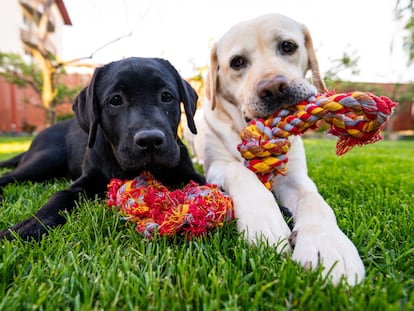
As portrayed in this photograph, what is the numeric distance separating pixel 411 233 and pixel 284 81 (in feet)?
3.25

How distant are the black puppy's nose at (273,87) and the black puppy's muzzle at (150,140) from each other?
2.07ft

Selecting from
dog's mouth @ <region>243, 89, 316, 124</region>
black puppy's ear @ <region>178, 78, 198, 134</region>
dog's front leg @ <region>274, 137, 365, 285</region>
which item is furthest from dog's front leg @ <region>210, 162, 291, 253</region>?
black puppy's ear @ <region>178, 78, 198, 134</region>

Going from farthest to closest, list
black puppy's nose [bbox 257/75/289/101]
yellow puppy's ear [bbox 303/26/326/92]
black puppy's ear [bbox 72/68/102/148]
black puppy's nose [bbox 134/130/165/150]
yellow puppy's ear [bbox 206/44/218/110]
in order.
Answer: yellow puppy's ear [bbox 206/44/218/110] < yellow puppy's ear [bbox 303/26/326/92] < black puppy's ear [bbox 72/68/102/148] < black puppy's nose [bbox 257/75/289/101] < black puppy's nose [bbox 134/130/165/150]

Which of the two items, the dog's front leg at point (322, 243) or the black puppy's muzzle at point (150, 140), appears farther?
the black puppy's muzzle at point (150, 140)

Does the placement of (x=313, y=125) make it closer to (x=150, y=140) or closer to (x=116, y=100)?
(x=150, y=140)

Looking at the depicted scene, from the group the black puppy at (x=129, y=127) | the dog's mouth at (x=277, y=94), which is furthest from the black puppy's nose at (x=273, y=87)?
the black puppy at (x=129, y=127)

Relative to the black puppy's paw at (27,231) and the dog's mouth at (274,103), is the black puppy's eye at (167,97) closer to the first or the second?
the dog's mouth at (274,103)

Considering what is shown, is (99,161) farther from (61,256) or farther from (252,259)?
(252,259)

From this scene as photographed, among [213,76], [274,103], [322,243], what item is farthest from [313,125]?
[213,76]

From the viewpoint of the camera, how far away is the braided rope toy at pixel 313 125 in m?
1.64

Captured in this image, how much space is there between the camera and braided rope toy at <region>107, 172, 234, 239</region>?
57.4 inches

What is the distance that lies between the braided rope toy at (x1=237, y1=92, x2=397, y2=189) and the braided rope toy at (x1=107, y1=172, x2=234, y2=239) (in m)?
0.30

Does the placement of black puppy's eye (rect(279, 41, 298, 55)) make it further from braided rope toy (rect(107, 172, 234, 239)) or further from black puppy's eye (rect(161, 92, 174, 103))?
braided rope toy (rect(107, 172, 234, 239))

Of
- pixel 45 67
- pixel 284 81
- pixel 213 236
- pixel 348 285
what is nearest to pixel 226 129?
pixel 284 81
